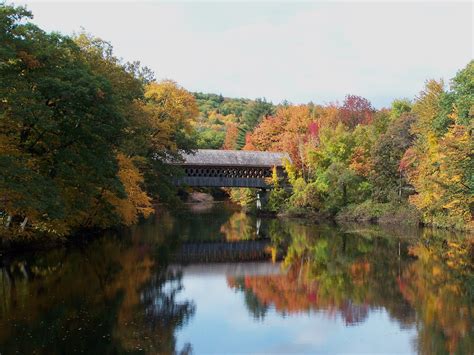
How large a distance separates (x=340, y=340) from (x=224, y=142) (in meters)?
→ 69.3

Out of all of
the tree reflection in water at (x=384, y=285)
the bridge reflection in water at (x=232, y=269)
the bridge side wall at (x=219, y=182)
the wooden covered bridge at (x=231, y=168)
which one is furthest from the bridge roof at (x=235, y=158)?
the bridge reflection in water at (x=232, y=269)

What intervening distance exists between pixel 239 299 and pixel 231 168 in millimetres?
33213

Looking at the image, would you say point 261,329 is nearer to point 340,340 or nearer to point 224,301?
point 340,340

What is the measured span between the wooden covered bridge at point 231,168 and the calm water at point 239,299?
19.3 metres

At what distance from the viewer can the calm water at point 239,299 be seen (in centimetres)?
1225

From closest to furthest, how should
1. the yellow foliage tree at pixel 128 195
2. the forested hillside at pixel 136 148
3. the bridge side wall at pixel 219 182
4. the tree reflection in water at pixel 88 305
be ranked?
1. the tree reflection in water at pixel 88 305
2. the forested hillside at pixel 136 148
3. the yellow foliage tree at pixel 128 195
4. the bridge side wall at pixel 219 182

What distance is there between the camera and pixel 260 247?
29750 mm

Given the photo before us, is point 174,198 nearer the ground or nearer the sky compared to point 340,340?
nearer the sky

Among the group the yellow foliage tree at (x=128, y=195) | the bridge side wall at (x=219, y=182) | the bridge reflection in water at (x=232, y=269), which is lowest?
the bridge reflection in water at (x=232, y=269)

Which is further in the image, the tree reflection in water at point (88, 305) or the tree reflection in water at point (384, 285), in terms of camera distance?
the tree reflection in water at point (384, 285)

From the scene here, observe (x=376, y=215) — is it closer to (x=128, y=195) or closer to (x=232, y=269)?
(x=128, y=195)

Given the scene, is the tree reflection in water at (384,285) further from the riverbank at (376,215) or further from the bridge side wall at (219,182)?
the bridge side wall at (219,182)

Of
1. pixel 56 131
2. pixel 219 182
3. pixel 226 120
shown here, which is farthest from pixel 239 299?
pixel 226 120

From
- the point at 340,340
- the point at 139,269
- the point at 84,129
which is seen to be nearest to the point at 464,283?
the point at 340,340
